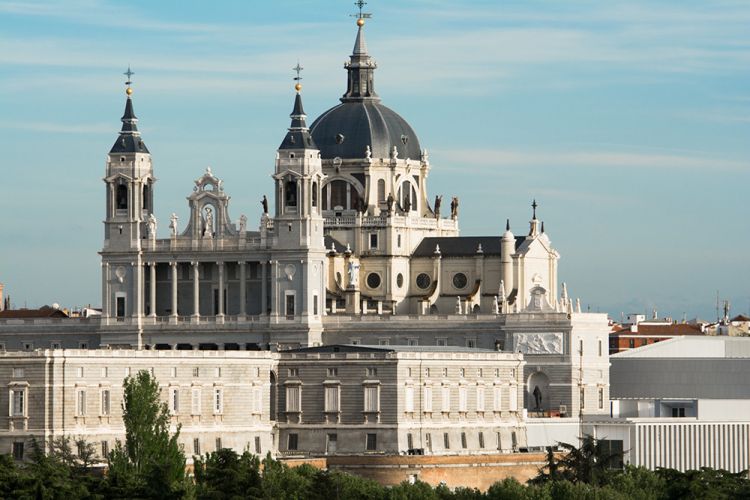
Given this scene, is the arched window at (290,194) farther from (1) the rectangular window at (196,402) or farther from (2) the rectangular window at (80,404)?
(2) the rectangular window at (80,404)

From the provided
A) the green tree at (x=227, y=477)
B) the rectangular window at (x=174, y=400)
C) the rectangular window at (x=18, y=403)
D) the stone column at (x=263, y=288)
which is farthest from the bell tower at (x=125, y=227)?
the green tree at (x=227, y=477)

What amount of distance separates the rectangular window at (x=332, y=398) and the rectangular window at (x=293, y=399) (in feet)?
6.03

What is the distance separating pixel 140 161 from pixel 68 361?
137ft

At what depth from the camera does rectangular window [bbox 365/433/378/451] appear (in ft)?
560

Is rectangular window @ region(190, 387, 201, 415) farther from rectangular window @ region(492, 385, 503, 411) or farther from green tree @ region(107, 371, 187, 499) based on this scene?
rectangular window @ region(492, 385, 503, 411)

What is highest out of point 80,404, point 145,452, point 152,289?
point 152,289

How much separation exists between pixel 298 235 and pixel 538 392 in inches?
715

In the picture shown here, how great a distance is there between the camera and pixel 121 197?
199500 mm

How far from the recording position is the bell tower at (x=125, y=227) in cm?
19725

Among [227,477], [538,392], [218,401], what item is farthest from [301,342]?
[227,477]

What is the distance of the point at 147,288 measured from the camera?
651 feet

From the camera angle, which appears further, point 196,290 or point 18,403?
point 196,290

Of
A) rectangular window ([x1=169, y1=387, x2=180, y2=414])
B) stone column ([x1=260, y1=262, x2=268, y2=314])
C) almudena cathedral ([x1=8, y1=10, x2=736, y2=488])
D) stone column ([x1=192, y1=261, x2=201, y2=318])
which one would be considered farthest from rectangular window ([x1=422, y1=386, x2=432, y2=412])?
stone column ([x1=192, y1=261, x2=201, y2=318])

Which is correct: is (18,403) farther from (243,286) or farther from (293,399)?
(243,286)
